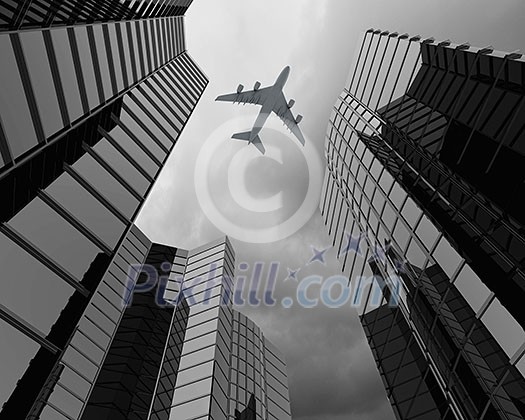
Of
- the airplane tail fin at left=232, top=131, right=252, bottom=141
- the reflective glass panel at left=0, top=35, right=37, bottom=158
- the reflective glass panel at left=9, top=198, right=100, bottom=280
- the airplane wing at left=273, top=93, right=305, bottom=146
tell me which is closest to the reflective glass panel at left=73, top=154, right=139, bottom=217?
the reflective glass panel at left=9, top=198, right=100, bottom=280

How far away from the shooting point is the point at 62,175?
952cm

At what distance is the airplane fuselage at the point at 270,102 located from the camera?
57.1 metres

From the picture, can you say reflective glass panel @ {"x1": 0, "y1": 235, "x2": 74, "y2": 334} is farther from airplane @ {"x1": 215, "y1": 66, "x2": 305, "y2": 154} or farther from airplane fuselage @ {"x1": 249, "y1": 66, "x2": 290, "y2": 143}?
airplane fuselage @ {"x1": 249, "y1": 66, "x2": 290, "y2": 143}

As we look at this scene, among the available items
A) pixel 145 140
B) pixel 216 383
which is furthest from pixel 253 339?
pixel 145 140

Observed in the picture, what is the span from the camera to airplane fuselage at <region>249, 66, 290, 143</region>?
57094 millimetres

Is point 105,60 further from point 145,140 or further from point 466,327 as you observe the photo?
point 466,327

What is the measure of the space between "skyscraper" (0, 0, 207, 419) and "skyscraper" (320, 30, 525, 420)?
9.23 m

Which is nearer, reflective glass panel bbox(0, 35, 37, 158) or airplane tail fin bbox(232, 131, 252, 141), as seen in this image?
reflective glass panel bbox(0, 35, 37, 158)

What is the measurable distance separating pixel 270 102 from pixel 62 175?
52237 millimetres

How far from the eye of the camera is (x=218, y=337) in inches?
1027

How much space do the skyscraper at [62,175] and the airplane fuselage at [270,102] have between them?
141 feet

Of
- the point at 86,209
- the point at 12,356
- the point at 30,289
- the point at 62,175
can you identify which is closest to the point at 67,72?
the point at 62,175

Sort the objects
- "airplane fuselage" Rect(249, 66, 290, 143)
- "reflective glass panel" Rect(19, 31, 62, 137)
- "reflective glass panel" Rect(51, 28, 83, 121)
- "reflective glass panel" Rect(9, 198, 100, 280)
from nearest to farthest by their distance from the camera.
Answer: "reflective glass panel" Rect(19, 31, 62, 137), "reflective glass panel" Rect(9, 198, 100, 280), "reflective glass panel" Rect(51, 28, 83, 121), "airplane fuselage" Rect(249, 66, 290, 143)

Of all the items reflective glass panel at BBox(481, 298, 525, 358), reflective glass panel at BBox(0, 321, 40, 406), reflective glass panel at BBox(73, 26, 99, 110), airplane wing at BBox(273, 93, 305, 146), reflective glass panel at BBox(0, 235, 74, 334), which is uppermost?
airplane wing at BBox(273, 93, 305, 146)
